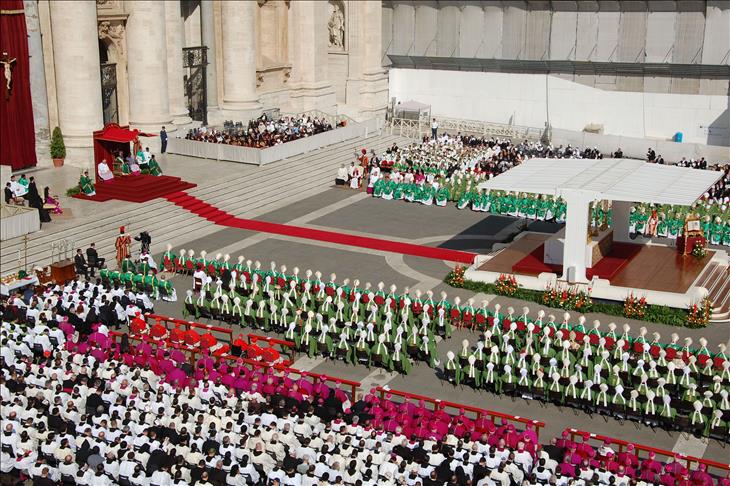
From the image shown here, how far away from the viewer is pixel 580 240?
30609 mm

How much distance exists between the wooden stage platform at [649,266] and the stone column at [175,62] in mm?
19476

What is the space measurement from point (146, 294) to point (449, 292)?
9.21m

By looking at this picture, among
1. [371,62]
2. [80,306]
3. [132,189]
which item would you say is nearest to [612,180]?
[80,306]

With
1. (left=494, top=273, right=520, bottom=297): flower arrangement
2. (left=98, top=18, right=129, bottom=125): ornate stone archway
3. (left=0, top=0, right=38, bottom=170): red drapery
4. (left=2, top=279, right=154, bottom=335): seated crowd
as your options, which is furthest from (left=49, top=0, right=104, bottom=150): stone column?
(left=494, top=273, right=520, bottom=297): flower arrangement

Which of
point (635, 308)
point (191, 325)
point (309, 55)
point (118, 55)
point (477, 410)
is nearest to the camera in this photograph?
point (477, 410)

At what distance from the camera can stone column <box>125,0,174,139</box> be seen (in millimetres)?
44344

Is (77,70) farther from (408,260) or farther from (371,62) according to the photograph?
(371,62)

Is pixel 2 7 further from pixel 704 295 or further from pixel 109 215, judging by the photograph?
pixel 704 295

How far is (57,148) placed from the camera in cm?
4175

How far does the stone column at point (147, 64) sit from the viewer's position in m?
44.3

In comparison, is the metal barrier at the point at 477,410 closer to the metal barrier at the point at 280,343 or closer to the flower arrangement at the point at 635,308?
the metal barrier at the point at 280,343

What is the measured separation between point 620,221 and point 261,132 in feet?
62.4

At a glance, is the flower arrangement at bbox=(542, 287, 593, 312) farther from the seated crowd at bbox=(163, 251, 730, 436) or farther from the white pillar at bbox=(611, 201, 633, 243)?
the white pillar at bbox=(611, 201, 633, 243)

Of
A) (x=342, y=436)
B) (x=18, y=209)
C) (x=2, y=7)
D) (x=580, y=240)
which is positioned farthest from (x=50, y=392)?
(x=2, y=7)
